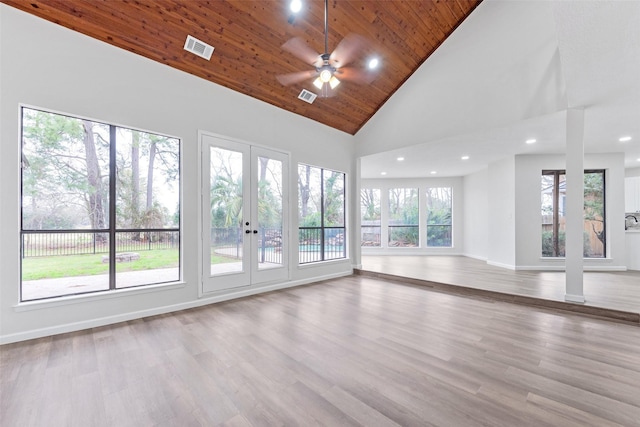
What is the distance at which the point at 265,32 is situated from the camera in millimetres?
3580

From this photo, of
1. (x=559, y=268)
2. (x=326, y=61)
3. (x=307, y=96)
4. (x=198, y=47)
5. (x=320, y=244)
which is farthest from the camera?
(x=559, y=268)

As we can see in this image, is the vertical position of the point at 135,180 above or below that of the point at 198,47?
below

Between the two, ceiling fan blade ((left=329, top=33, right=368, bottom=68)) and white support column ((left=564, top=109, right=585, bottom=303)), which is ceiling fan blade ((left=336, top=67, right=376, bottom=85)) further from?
white support column ((left=564, top=109, right=585, bottom=303))

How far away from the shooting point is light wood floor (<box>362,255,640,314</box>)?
383 centimetres

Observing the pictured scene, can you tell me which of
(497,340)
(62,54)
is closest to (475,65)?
(497,340)

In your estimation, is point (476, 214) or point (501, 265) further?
point (476, 214)

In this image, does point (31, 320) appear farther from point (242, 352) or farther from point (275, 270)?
point (275, 270)

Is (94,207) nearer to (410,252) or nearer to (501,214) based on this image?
(501,214)

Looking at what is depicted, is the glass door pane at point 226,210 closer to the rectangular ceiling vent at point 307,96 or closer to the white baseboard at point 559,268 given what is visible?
the rectangular ceiling vent at point 307,96

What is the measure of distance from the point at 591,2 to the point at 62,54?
5.12 m

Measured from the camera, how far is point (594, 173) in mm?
6277

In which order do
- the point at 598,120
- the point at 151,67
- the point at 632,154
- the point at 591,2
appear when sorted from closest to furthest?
1. the point at 591,2
2. the point at 151,67
3. the point at 598,120
4. the point at 632,154

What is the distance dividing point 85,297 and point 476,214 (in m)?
9.03

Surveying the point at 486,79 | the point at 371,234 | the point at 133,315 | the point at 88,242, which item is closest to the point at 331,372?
the point at 133,315
